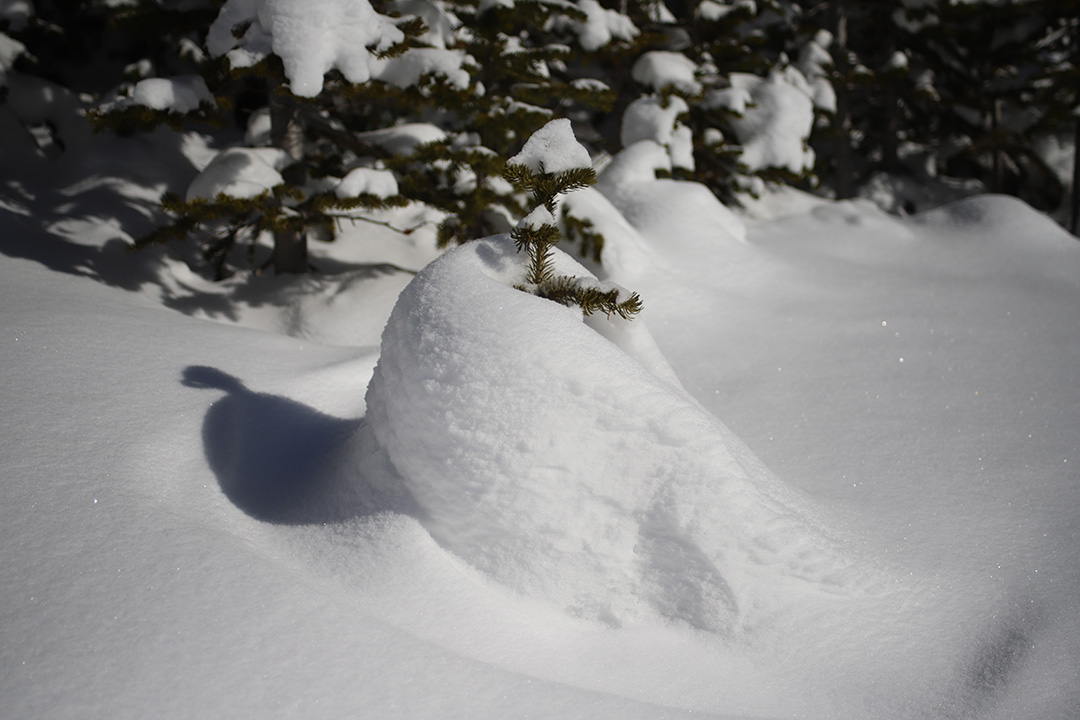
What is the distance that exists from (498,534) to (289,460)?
1.22 metres

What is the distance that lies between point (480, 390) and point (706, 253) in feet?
15.0

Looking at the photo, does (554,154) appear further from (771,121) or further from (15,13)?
(15,13)

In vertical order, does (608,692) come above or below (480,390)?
below

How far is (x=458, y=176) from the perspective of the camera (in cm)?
612

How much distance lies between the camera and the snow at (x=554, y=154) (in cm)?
278

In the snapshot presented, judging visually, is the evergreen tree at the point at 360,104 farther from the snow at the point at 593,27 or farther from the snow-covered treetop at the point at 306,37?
the snow at the point at 593,27

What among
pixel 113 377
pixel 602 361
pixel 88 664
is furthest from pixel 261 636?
pixel 113 377

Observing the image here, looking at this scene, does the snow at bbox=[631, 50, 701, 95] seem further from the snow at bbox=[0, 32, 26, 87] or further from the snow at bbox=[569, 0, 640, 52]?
the snow at bbox=[0, 32, 26, 87]

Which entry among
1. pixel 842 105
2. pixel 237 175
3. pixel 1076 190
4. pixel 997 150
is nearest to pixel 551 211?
pixel 237 175

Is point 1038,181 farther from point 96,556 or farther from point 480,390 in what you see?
point 96,556

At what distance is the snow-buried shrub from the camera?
2381 millimetres

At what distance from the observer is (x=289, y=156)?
5.61 meters

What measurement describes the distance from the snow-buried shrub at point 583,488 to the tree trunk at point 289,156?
11.8 ft

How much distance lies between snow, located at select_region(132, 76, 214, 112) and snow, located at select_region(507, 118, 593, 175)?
327 centimetres
